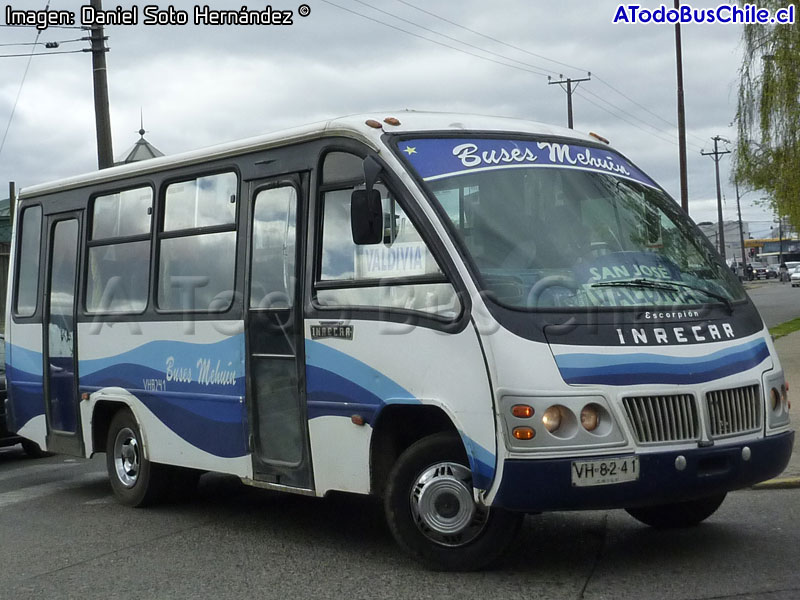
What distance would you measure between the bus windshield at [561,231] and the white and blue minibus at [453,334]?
2 cm

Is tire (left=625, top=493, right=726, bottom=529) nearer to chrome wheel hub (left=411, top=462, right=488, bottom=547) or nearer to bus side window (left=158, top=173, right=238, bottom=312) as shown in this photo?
chrome wheel hub (left=411, top=462, right=488, bottom=547)

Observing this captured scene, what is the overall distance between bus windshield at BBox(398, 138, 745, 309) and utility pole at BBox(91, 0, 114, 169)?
1368cm

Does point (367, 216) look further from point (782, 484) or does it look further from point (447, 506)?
point (782, 484)

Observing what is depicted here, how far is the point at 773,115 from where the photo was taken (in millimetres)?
25766

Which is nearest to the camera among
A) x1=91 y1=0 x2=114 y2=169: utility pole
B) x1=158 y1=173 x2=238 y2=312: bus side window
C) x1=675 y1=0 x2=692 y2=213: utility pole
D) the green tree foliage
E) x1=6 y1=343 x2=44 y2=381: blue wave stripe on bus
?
x1=158 y1=173 x2=238 y2=312: bus side window

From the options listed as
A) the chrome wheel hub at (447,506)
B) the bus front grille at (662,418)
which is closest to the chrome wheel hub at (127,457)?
the chrome wheel hub at (447,506)

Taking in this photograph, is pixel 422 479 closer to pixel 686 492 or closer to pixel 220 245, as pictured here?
pixel 686 492

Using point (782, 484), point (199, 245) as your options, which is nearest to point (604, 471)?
point (782, 484)

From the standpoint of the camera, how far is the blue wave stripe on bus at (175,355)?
8.17 meters

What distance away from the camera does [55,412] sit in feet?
34.3

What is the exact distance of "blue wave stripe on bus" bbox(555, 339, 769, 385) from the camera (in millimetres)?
6176

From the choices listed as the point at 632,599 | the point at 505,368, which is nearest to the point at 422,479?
the point at 505,368

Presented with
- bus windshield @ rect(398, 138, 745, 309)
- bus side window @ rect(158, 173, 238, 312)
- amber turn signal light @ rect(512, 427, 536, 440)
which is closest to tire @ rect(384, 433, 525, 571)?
amber turn signal light @ rect(512, 427, 536, 440)

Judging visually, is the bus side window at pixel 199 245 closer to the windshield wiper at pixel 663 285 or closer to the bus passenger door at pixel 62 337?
the bus passenger door at pixel 62 337
